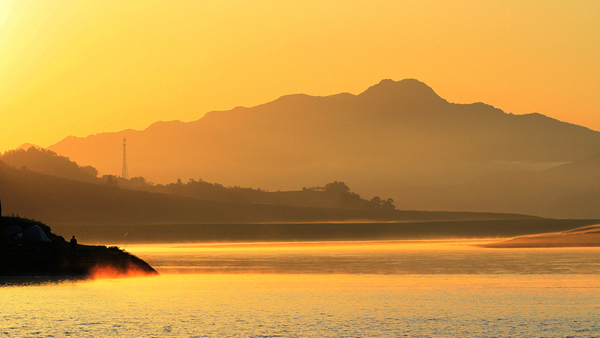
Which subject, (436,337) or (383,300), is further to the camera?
(383,300)

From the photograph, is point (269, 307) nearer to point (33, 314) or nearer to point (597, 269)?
point (33, 314)

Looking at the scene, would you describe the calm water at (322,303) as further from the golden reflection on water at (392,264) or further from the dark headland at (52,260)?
the dark headland at (52,260)

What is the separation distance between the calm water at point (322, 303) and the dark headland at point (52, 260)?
354cm

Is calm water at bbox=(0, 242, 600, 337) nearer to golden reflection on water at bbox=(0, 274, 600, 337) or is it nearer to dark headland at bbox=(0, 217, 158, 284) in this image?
golden reflection on water at bbox=(0, 274, 600, 337)

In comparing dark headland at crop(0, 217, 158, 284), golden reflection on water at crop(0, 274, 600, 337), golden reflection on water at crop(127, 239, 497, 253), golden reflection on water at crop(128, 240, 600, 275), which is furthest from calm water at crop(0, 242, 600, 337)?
golden reflection on water at crop(127, 239, 497, 253)

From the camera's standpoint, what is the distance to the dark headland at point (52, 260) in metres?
64.9

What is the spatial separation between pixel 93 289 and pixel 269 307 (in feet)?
55.0

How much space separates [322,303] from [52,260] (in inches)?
1179

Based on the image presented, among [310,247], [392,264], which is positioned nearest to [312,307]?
[392,264]

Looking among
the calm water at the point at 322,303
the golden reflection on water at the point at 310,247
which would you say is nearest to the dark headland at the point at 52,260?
the calm water at the point at 322,303

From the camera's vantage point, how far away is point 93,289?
5569 centimetres

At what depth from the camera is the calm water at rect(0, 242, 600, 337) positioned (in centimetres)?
3800

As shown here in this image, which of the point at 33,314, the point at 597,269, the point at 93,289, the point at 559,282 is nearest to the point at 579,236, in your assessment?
the point at 597,269

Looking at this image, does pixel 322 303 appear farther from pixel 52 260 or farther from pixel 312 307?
pixel 52 260
